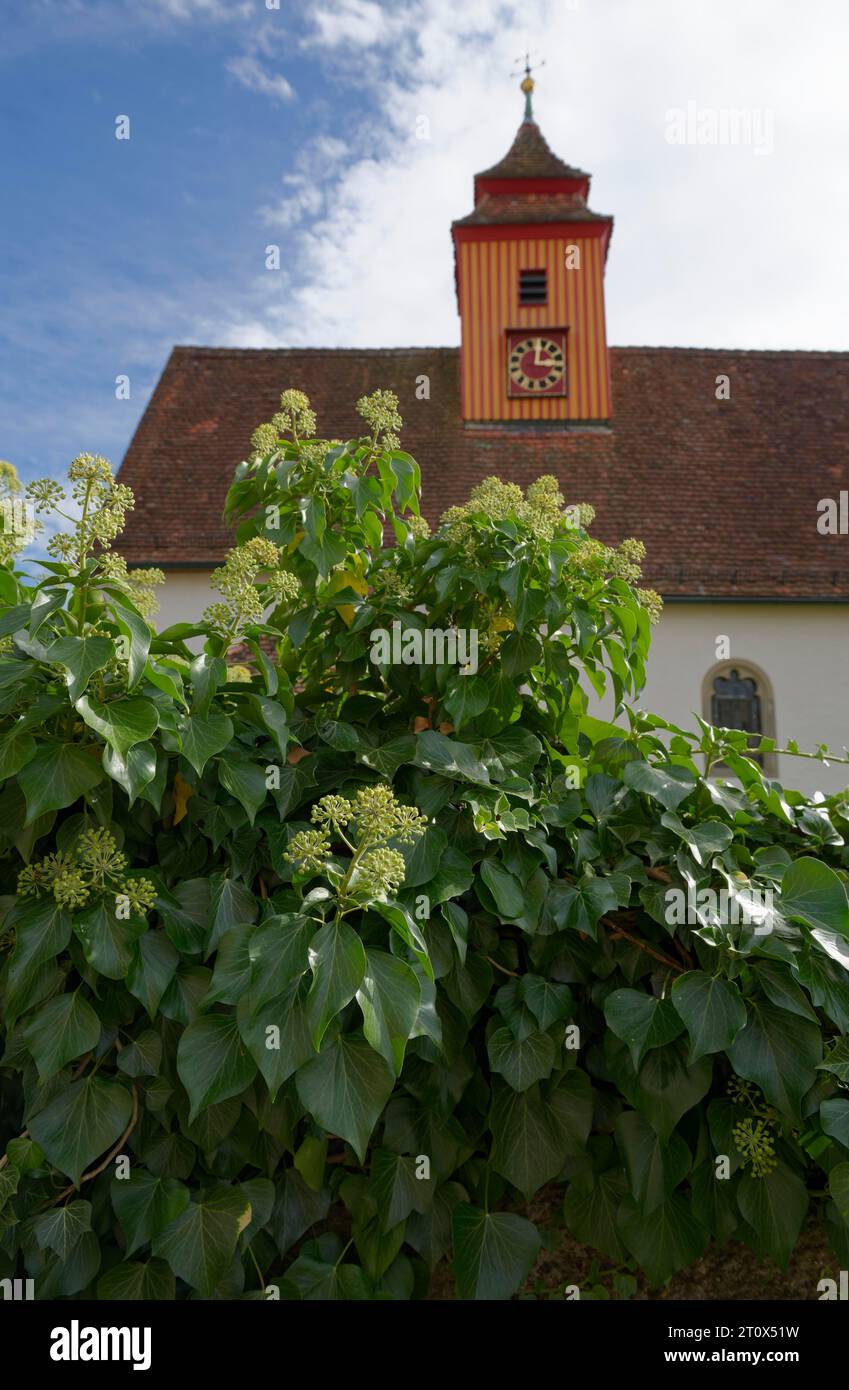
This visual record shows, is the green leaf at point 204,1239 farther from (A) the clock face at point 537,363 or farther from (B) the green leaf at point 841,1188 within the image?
(A) the clock face at point 537,363

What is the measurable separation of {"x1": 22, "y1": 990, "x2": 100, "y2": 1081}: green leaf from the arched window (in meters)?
14.8

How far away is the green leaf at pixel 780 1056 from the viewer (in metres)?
1.99

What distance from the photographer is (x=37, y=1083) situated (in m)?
2.03

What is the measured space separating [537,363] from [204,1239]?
60.9 ft

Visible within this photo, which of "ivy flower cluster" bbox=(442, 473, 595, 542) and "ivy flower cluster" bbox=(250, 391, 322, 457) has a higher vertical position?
"ivy flower cluster" bbox=(250, 391, 322, 457)

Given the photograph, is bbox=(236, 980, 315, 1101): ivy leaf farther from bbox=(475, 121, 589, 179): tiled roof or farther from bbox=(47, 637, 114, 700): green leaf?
bbox=(475, 121, 589, 179): tiled roof

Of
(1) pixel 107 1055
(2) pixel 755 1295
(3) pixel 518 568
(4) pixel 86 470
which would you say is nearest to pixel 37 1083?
(1) pixel 107 1055

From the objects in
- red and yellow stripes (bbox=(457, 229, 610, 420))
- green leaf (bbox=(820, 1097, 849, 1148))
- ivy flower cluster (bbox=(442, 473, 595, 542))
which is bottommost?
green leaf (bbox=(820, 1097, 849, 1148))

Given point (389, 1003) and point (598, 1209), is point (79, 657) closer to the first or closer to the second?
point (389, 1003)

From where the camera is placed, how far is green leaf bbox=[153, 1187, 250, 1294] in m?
1.94

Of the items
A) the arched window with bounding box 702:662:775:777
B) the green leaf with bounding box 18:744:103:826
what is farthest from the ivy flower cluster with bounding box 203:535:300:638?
the arched window with bounding box 702:662:775:777

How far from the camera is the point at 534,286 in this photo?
19594 millimetres

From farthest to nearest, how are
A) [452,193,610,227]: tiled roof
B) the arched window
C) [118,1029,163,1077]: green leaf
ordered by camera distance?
1. [452,193,610,227]: tiled roof
2. the arched window
3. [118,1029,163,1077]: green leaf

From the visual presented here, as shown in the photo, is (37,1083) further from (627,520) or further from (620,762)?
(627,520)
